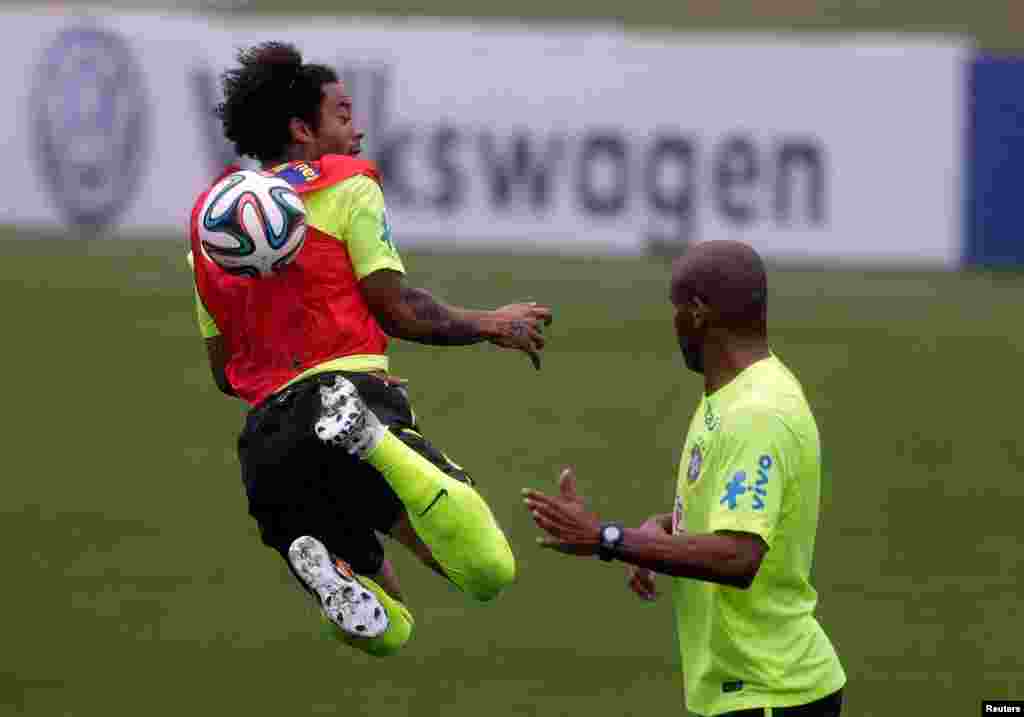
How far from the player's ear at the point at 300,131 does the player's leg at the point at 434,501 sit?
3.03 ft

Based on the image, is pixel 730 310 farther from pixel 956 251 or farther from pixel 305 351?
pixel 956 251

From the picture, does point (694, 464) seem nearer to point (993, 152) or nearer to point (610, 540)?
point (610, 540)

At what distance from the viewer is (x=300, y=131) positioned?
24.5 ft

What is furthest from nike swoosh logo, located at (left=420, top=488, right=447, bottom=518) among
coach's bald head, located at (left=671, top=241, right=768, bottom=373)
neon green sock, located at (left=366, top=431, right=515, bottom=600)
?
coach's bald head, located at (left=671, top=241, right=768, bottom=373)

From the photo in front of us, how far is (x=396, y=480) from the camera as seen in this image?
7109mm

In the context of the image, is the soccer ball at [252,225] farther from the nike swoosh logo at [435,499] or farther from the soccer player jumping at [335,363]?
the nike swoosh logo at [435,499]

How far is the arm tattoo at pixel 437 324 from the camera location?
7195 mm

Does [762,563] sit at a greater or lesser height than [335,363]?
lesser

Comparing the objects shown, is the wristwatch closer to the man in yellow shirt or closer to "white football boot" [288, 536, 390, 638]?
the man in yellow shirt

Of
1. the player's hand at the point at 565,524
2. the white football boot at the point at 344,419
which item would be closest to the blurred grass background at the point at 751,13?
the white football boot at the point at 344,419

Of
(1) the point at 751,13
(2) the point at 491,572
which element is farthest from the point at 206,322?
(1) the point at 751,13

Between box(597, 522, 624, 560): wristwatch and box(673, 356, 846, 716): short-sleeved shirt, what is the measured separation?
0.26 m

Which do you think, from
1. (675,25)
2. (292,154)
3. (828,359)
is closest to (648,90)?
(828,359)

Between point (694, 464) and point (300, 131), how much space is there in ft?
7.86
